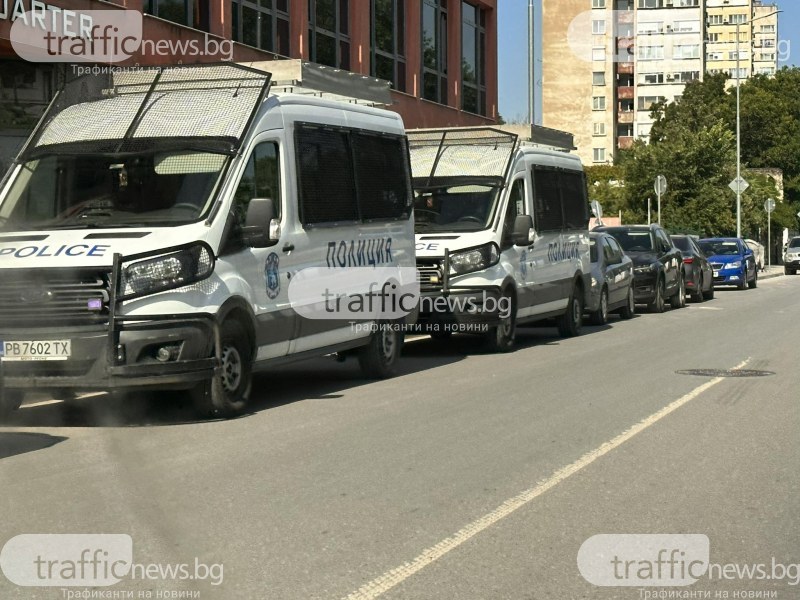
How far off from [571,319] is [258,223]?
400 inches

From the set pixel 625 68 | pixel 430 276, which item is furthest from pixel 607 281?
pixel 625 68

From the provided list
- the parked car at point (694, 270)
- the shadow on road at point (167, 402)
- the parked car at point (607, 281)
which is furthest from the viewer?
the parked car at point (694, 270)

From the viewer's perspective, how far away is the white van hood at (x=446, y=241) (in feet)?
52.9

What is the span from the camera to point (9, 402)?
35.7ft

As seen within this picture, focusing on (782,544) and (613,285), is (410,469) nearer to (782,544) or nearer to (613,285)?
(782,544)

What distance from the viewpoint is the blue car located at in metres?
37.9

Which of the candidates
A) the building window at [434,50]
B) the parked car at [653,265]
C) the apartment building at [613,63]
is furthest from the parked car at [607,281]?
the apartment building at [613,63]

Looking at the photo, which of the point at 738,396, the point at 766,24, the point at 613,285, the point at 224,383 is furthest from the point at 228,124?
the point at 766,24

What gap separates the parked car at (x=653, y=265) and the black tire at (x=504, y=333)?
9195 millimetres

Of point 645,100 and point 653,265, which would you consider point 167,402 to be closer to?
point 653,265

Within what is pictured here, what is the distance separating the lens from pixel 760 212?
70.8 metres

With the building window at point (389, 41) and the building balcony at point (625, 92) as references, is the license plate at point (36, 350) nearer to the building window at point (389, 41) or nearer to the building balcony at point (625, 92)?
the building window at point (389, 41)

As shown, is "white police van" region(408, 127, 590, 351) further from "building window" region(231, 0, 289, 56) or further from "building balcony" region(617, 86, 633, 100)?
"building balcony" region(617, 86, 633, 100)

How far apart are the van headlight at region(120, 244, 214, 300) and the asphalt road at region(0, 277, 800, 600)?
1.07 m
